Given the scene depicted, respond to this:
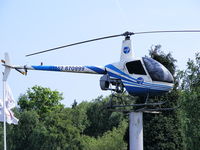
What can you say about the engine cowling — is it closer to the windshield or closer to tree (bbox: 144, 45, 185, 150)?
the windshield

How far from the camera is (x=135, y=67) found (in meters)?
17.3

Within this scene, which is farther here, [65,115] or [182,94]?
[65,115]

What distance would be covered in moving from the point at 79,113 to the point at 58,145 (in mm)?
9532

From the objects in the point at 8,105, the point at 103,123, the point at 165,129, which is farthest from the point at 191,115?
the point at 103,123

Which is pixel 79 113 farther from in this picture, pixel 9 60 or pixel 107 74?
pixel 107 74

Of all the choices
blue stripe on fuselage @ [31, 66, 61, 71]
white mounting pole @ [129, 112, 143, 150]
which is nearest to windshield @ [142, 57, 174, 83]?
white mounting pole @ [129, 112, 143, 150]

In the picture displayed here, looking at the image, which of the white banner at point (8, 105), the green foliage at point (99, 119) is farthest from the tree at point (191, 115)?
the green foliage at point (99, 119)

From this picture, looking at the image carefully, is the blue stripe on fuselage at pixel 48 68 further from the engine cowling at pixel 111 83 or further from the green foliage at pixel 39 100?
the green foliage at pixel 39 100

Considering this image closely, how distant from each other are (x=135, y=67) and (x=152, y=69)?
759mm

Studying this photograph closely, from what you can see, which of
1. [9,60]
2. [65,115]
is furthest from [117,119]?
[9,60]

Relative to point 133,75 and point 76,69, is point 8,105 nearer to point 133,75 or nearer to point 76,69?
point 76,69

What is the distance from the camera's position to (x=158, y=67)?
16906 mm

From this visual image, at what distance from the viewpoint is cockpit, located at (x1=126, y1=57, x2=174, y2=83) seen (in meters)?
16.8

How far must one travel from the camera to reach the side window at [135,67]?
17125 mm
